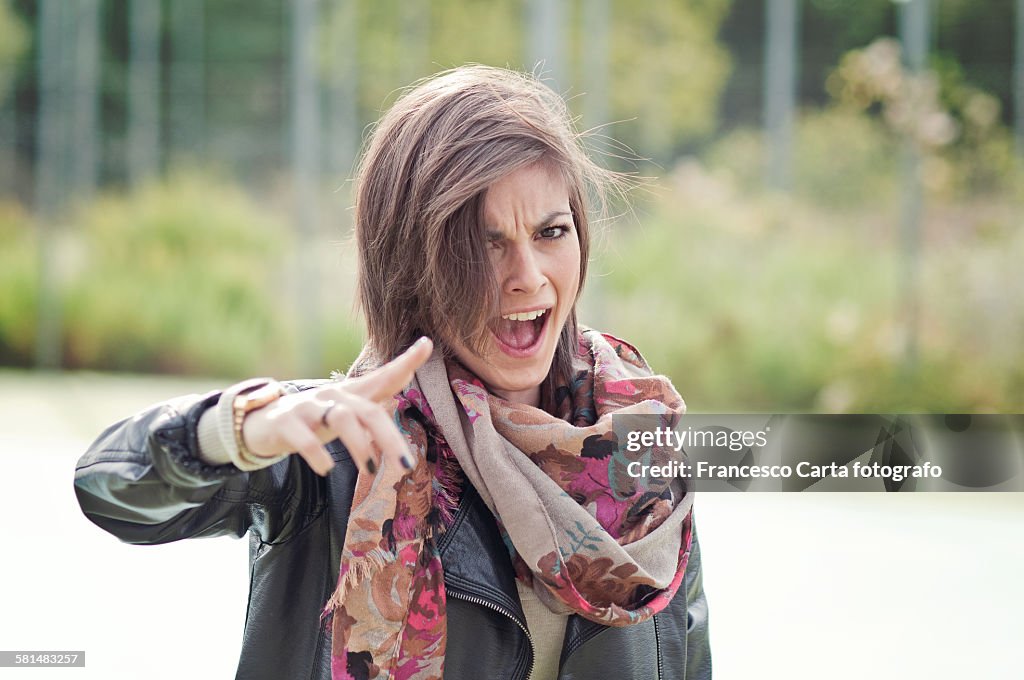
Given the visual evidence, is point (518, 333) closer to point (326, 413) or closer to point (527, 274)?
point (527, 274)

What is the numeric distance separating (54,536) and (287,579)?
5352mm

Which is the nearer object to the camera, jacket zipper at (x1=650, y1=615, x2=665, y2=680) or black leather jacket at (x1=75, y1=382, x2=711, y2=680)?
black leather jacket at (x1=75, y1=382, x2=711, y2=680)

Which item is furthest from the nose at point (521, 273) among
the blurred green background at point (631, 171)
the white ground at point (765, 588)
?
the blurred green background at point (631, 171)

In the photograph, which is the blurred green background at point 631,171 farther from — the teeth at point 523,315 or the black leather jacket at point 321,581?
the black leather jacket at point 321,581

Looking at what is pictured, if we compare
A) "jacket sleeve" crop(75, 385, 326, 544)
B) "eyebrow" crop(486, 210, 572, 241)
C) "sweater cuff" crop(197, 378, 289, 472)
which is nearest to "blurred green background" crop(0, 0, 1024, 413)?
"eyebrow" crop(486, 210, 572, 241)

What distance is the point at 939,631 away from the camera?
5.25m

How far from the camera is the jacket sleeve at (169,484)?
146cm

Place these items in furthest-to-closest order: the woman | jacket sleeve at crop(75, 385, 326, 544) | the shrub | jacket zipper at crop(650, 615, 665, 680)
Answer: the shrub < jacket zipper at crop(650, 615, 665, 680) < the woman < jacket sleeve at crop(75, 385, 326, 544)

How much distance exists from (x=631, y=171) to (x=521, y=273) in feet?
31.7

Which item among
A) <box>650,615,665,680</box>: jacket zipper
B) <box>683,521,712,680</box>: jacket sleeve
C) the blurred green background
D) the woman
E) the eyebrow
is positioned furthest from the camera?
the blurred green background

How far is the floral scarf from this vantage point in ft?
5.62

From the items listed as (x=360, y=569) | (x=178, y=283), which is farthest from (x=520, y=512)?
(x=178, y=283)

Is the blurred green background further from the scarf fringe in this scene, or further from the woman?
the scarf fringe

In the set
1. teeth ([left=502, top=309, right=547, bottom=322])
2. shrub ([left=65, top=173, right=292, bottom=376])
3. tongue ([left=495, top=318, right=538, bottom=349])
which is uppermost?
shrub ([left=65, top=173, right=292, bottom=376])
